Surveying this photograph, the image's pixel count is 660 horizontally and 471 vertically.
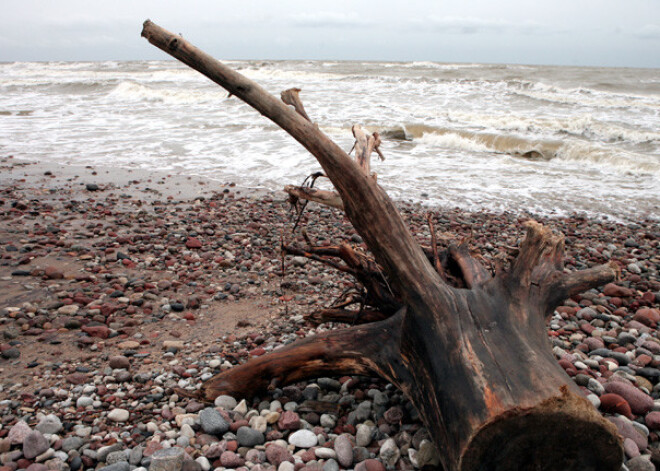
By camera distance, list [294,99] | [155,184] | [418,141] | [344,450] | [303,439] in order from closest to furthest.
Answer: [344,450] < [303,439] < [294,99] < [155,184] < [418,141]

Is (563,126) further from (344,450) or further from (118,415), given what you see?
(118,415)

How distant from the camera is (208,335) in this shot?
4059mm

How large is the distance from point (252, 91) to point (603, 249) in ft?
17.7

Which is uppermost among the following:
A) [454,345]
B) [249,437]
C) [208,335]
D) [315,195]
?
[315,195]

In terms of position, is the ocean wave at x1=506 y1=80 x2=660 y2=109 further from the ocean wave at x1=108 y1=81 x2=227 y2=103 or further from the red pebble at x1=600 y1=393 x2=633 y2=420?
the red pebble at x1=600 y1=393 x2=633 y2=420

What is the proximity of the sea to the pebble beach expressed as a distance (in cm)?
184

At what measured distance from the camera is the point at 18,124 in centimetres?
1577

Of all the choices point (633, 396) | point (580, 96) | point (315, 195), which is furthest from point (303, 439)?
point (580, 96)

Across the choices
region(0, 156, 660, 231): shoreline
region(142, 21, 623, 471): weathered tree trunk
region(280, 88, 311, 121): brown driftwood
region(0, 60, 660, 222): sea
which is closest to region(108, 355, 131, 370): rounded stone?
region(142, 21, 623, 471): weathered tree trunk

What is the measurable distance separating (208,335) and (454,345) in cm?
239

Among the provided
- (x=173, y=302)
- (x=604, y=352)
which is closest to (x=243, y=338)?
(x=173, y=302)

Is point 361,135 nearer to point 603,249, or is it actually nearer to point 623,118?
point 603,249

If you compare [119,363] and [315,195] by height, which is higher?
[315,195]

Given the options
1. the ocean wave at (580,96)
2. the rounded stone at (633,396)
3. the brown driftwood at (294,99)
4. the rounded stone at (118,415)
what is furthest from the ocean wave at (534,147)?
the rounded stone at (118,415)
